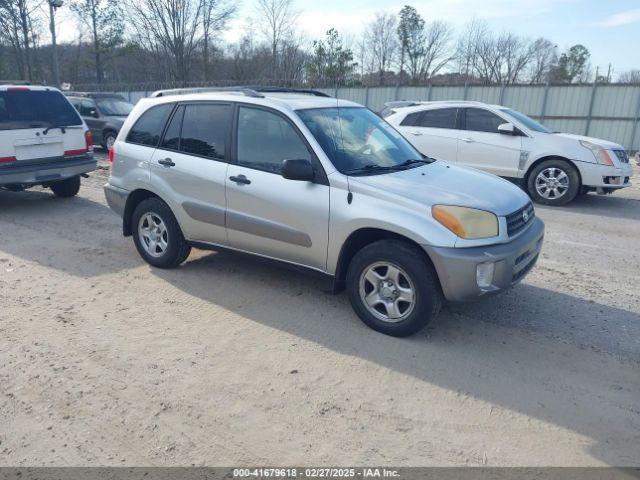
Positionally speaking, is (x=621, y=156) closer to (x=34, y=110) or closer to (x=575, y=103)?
(x=34, y=110)

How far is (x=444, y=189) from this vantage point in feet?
13.7

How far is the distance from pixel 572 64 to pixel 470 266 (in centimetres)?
5120

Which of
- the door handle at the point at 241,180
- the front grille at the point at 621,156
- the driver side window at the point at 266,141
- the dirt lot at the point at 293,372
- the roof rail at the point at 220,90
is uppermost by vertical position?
the roof rail at the point at 220,90

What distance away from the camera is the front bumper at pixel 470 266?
148 inches

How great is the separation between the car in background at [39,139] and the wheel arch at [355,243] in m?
5.89

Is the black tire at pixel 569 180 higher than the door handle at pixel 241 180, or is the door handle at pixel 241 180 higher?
the door handle at pixel 241 180

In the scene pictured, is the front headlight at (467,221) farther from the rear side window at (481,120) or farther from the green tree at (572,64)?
the green tree at (572,64)

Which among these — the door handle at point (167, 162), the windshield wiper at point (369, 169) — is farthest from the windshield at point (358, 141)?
the door handle at point (167, 162)

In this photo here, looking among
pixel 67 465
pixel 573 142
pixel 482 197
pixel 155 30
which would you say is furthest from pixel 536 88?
pixel 155 30

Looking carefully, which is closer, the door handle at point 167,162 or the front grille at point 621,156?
the door handle at point 167,162

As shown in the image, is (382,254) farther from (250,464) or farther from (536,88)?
(536,88)

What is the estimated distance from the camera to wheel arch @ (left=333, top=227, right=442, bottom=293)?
4.09m

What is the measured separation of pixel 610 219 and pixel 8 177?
9.26m

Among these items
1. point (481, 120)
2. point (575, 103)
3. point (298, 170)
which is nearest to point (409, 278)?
point (298, 170)
